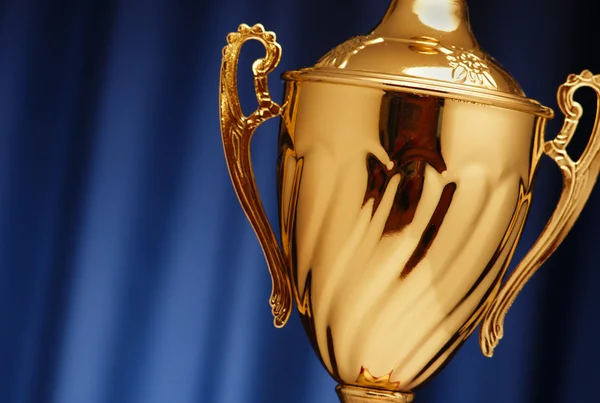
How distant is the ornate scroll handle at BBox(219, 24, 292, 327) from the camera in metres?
0.89

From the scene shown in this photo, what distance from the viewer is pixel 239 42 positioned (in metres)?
0.89

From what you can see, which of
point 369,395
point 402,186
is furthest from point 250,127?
point 369,395

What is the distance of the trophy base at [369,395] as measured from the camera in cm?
88

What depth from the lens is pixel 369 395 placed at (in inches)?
34.8

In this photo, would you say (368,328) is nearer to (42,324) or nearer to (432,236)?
(432,236)

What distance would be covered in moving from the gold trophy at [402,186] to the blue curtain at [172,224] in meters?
0.32

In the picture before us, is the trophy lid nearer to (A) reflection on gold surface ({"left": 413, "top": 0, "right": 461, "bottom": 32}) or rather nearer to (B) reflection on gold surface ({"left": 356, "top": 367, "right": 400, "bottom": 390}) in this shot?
(A) reflection on gold surface ({"left": 413, "top": 0, "right": 461, "bottom": 32})

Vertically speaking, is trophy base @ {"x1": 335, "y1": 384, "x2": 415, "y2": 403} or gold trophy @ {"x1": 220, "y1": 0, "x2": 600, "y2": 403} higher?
gold trophy @ {"x1": 220, "y1": 0, "x2": 600, "y2": 403}

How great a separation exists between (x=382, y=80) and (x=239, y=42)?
0.15m

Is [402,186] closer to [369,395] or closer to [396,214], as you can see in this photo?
[396,214]

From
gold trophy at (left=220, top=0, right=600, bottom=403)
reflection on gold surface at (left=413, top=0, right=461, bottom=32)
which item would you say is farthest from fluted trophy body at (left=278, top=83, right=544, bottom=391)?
reflection on gold surface at (left=413, top=0, right=461, bottom=32)

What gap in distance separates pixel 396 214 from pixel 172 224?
46cm

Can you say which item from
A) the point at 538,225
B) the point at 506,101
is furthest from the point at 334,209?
the point at 538,225

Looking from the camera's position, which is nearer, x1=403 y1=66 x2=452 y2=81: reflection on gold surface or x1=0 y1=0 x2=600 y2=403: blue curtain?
x1=403 y1=66 x2=452 y2=81: reflection on gold surface
